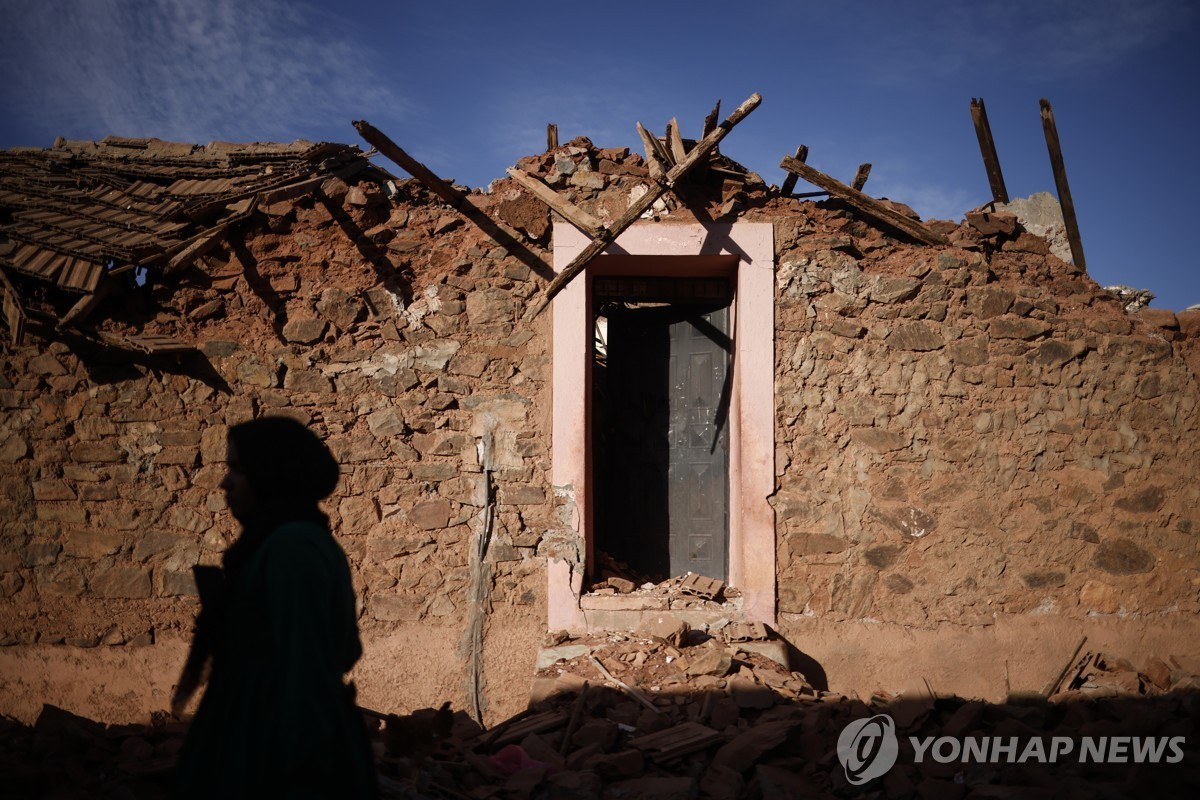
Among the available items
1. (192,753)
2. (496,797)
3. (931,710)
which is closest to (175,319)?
(496,797)

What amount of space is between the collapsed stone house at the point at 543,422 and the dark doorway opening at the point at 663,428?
323mm

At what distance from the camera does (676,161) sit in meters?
5.34

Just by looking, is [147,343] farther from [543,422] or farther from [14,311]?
[543,422]

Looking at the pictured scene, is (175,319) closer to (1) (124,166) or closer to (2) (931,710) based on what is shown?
(1) (124,166)

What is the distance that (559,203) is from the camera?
210 inches

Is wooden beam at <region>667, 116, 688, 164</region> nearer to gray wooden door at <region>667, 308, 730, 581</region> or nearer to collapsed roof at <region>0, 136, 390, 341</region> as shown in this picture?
gray wooden door at <region>667, 308, 730, 581</region>

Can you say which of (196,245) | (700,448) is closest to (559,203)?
(700,448)

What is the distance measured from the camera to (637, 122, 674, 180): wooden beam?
210 inches

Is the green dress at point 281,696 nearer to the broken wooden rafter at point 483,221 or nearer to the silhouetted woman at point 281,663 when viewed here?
the silhouetted woman at point 281,663

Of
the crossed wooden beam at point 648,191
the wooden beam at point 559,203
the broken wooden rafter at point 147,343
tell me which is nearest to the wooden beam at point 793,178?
the crossed wooden beam at point 648,191

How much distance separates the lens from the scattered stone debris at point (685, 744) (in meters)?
3.42

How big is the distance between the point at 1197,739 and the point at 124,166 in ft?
24.9

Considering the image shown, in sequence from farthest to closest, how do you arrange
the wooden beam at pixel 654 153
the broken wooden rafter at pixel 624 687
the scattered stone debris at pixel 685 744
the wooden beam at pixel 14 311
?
1. the wooden beam at pixel 654 153
2. the wooden beam at pixel 14 311
3. the broken wooden rafter at pixel 624 687
4. the scattered stone debris at pixel 685 744

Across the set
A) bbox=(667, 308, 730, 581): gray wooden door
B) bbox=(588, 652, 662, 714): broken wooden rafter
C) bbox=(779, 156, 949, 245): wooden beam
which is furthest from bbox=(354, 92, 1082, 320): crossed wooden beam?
bbox=(588, 652, 662, 714): broken wooden rafter
